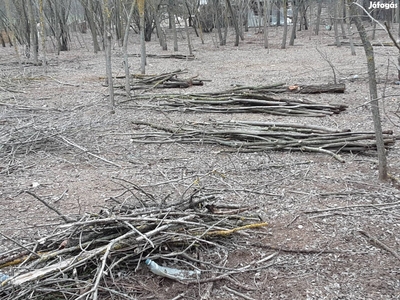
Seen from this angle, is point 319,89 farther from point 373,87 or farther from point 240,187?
point 240,187

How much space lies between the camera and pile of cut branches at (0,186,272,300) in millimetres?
2441

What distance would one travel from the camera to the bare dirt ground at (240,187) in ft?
8.84

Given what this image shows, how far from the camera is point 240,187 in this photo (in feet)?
13.7

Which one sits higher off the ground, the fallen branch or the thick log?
the thick log

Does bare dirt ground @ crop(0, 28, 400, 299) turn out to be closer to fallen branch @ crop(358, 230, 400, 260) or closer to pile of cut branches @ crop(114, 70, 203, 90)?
fallen branch @ crop(358, 230, 400, 260)

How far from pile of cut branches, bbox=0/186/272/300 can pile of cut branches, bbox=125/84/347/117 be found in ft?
12.9

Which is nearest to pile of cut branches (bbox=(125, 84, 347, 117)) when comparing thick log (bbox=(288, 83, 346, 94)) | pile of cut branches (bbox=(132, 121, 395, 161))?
thick log (bbox=(288, 83, 346, 94))

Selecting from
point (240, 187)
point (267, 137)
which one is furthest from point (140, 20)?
point (240, 187)

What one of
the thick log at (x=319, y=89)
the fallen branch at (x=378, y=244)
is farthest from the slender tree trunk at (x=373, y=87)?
the thick log at (x=319, y=89)

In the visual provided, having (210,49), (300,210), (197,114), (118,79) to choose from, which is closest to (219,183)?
(300,210)

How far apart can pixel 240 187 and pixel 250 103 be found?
317cm

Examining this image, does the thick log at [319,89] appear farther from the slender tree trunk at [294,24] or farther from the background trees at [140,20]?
the slender tree trunk at [294,24]

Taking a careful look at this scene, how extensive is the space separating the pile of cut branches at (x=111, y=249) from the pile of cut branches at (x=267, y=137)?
7.18ft

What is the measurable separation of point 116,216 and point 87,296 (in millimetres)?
609
